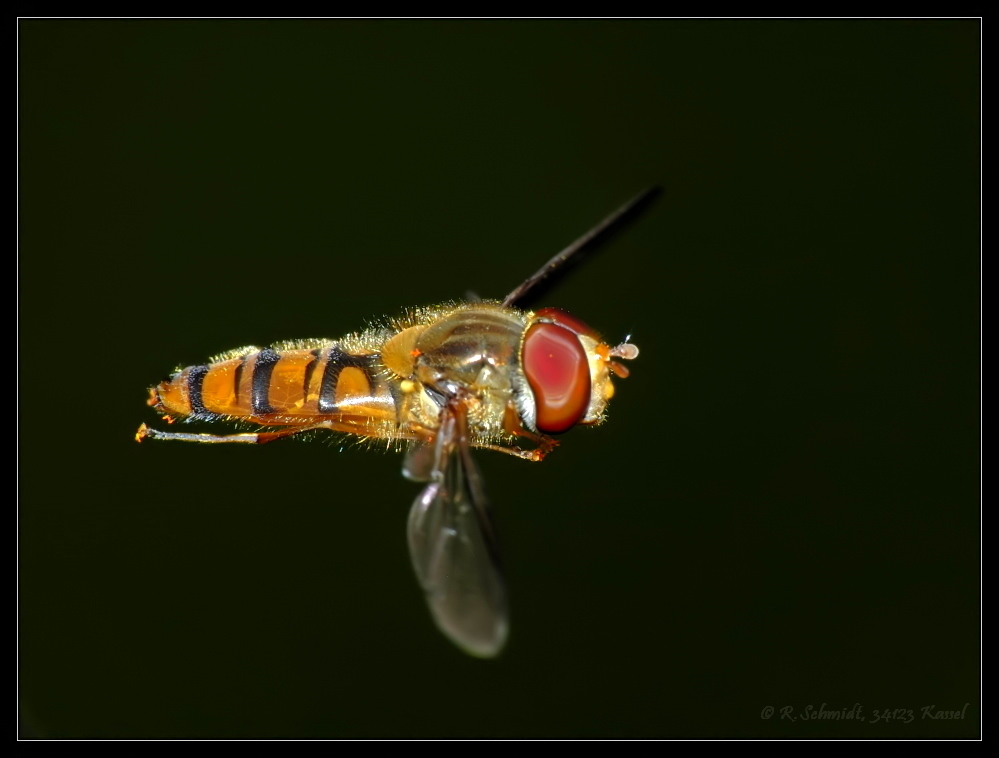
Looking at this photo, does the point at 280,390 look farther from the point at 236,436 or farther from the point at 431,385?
the point at 431,385

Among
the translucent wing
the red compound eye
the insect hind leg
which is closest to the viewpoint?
the translucent wing

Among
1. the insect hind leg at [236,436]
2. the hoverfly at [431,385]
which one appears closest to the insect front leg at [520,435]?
the hoverfly at [431,385]

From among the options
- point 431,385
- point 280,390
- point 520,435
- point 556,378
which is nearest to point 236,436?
point 280,390

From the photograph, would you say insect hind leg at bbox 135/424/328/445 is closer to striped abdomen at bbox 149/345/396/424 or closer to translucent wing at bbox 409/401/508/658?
striped abdomen at bbox 149/345/396/424

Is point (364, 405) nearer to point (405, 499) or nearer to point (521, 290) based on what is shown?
point (521, 290)

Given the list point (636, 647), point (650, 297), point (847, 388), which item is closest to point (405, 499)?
point (636, 647)

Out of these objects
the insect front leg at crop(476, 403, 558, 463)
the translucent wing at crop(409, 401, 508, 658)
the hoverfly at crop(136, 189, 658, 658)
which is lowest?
the translucent wing at crop(409, 401, 508, 658)

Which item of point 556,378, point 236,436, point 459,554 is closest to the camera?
point 459,554

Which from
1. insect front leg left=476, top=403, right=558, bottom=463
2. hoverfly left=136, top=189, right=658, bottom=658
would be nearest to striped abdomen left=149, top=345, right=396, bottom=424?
hoverfly left=136, top=189, right=658, bottom=658
